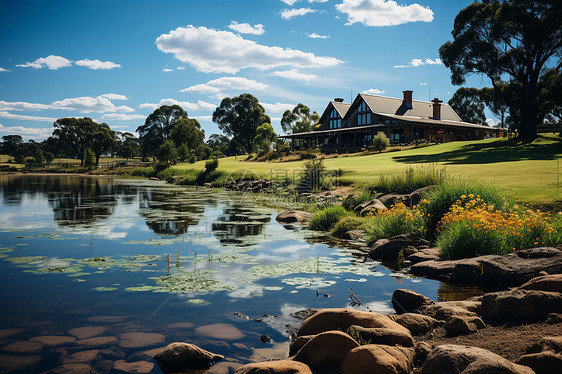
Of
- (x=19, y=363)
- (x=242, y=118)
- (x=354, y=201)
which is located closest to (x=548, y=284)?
(x=19, y=363)

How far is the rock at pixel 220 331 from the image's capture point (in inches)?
246

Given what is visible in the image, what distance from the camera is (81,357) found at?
5520 mm

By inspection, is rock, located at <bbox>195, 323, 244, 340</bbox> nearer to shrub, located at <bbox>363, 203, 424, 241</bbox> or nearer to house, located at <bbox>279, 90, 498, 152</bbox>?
shrub, located at <bbox>363, 203, 424, 241</bbox>

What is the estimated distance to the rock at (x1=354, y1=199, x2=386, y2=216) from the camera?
1641 cm

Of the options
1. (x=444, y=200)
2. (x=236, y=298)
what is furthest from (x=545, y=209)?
(x=236, y=298)

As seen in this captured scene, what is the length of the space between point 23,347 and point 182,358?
2487 millimetres

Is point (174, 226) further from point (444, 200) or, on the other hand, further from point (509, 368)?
point (509, 368)

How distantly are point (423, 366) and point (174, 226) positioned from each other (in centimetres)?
1314

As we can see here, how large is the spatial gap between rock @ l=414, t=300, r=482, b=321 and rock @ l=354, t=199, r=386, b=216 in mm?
8943

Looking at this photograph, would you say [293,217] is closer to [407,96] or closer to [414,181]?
[414,181]

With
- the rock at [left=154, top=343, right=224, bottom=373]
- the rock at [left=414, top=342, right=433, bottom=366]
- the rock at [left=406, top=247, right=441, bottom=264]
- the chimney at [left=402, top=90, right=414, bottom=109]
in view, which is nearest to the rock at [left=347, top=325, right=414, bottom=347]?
the rock at [left=414, top=342, right=433, bottom=366]

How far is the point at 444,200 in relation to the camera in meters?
12.8

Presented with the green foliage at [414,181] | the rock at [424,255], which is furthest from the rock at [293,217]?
the rock at [424,255]

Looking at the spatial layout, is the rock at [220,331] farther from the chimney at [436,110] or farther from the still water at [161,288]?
the chimney at [436,110]
